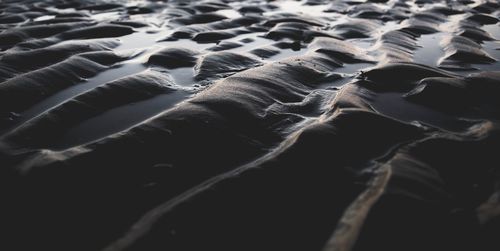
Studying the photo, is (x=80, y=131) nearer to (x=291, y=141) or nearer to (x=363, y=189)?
(x=291, y=141)

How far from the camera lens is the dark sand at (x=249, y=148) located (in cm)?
153

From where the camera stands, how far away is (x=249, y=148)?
206 cm

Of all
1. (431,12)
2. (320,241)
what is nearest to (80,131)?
(320,241)

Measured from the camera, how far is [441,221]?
5.04 feet

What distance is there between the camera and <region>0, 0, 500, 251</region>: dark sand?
1526 mm

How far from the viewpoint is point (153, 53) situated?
369cm

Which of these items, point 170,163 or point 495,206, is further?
point 170,163

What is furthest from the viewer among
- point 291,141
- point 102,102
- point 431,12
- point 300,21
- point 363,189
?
point 431,12

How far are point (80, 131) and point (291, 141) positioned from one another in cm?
124

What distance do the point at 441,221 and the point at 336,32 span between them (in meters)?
3.70

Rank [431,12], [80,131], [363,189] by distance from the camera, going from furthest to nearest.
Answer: [431,12]
[80,131]
[363,189]

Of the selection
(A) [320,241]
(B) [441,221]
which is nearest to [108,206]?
(A) [320,241]

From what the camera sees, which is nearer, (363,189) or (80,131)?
(363,189)

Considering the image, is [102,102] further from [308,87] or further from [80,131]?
[308,87]
